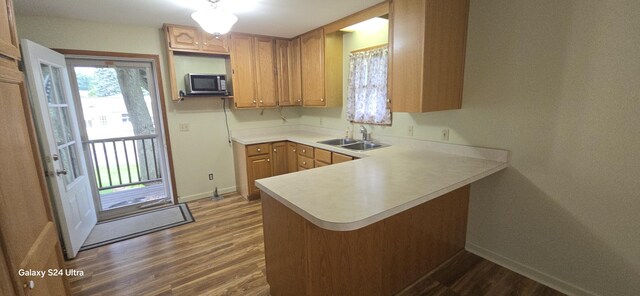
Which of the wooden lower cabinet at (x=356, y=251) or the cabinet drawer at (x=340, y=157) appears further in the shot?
the cabinet drawer at (x=340, y=157)

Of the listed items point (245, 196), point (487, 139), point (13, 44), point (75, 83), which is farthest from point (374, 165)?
point (75, 83)

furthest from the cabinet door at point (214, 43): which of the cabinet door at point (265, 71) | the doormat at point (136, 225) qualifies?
the doormat at point (136, 225)

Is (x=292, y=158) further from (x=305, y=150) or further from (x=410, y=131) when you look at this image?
(x=410, y=131)

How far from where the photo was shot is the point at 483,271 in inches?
83.9

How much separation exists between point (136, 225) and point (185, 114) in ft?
4.80

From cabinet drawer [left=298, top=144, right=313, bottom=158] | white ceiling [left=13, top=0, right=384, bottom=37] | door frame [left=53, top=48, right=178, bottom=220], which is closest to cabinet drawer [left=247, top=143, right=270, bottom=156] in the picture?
cabinet drawer [left=298, top=144, right=313, bottom=158]

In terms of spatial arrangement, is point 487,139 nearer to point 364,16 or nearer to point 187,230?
point 364,16

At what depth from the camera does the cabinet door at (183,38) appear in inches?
122

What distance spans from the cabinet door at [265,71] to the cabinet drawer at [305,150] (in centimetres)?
81

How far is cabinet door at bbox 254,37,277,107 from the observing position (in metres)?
3.67

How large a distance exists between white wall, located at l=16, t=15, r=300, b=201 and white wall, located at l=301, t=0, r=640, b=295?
3006 mm

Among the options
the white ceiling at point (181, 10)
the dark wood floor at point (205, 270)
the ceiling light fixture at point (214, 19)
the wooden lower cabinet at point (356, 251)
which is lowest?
the dark wood floor at point (205, 270)

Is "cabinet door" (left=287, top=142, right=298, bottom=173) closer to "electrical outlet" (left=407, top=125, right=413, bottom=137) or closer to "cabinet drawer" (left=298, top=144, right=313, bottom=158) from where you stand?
"cabinet drawer" (left=298, top=144, right=313, bottom=158)

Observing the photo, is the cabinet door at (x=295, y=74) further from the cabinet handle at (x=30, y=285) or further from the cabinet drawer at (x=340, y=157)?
the cabinet handle at (x=30, y=285)
